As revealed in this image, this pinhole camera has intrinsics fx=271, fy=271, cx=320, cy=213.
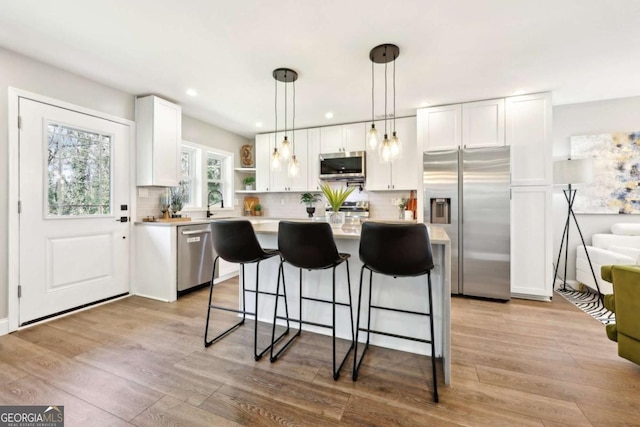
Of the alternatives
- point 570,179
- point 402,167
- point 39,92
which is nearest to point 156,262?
point 39,92

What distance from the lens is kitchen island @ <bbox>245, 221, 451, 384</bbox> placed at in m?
→ 1.89

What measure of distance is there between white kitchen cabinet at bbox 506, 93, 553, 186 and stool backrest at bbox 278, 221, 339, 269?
2822mm

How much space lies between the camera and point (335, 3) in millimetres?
1780

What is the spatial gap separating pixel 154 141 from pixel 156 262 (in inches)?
57.9

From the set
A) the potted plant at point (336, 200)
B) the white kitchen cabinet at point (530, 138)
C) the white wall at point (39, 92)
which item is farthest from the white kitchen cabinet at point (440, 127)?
the white wall at point (39, 92)

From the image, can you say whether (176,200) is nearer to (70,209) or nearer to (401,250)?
(70,209)

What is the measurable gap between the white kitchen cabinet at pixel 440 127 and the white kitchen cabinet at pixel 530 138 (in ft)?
1.83

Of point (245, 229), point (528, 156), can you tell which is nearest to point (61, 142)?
point (245, 229)

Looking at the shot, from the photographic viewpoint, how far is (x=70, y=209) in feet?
9.22

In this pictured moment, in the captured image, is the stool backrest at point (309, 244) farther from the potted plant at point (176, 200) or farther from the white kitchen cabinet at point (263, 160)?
the white kitchen cabinet at point (263, 160)

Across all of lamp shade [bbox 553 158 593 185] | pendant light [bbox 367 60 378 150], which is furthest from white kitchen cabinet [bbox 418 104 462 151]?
lamp shade [bbox 553 158 593 185]

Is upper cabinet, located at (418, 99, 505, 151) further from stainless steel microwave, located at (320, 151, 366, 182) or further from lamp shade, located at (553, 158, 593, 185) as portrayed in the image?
stainless steel microwave, located at (320, 151, 366, 182)

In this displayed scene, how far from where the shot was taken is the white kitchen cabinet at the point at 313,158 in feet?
15.0

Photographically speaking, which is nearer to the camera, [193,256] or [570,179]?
[570,179]
